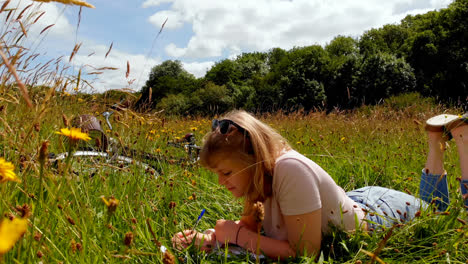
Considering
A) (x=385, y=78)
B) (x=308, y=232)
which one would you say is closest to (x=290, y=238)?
(x=308, y=232)

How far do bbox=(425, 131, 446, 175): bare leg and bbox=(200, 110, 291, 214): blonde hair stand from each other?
3.71ft

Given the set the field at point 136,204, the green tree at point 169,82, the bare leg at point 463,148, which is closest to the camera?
the field at point 136,204

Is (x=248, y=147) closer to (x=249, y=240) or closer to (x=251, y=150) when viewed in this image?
(x=251, y=150)

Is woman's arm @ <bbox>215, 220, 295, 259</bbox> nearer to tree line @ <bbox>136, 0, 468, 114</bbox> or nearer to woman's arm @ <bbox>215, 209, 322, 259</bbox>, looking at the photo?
woman's arm @ <bbox>215, 209, 322, 259</bbox>

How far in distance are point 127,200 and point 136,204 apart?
9cm

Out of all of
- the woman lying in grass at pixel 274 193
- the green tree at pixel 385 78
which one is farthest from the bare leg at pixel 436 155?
the green tree at pixel 385 78

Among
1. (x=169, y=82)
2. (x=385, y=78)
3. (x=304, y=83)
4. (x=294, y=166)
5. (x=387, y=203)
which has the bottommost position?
(x=387, y=203)

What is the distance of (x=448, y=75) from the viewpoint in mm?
22359

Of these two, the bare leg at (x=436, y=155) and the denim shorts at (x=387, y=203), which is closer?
the denim shorts at (x=387, y=203)

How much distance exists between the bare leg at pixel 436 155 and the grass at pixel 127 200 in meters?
0.12

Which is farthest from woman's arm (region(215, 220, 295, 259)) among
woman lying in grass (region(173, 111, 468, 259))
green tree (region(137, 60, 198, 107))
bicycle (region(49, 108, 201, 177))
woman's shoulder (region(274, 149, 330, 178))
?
green tree (region(137, 60, 198, 107))

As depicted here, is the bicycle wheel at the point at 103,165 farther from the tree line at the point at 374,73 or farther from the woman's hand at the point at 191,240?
the tree line at the point at 374,73

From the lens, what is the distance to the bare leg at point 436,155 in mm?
2266

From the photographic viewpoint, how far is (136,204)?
1668mm
